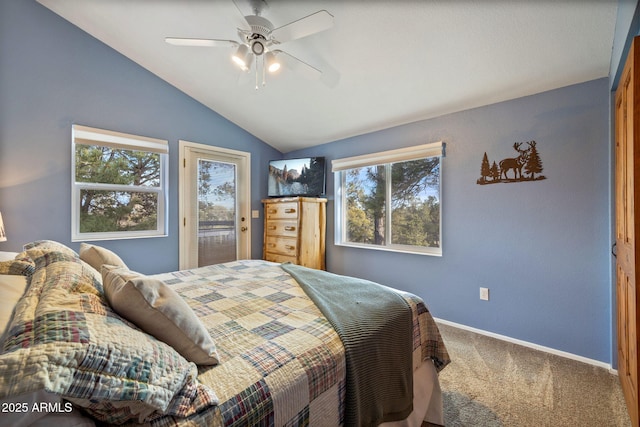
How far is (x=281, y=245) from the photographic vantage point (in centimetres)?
375

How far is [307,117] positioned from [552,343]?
330 cm

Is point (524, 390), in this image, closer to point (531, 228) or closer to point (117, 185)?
point (531, 228)

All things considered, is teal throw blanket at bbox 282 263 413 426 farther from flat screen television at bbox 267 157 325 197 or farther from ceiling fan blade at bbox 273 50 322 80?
flat screen television at bbox 267 157 325 197

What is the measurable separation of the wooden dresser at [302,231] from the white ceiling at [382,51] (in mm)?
1125

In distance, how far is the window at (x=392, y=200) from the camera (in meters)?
2.98

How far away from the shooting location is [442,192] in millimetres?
2857

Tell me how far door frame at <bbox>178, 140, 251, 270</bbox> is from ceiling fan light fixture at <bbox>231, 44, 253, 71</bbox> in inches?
66.6

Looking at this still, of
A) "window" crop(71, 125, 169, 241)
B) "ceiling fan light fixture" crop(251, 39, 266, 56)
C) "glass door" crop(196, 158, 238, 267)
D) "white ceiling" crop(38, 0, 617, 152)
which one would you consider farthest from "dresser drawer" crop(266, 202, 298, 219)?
"ceiling fan light fixture" crop(251, 39, 266, 56)

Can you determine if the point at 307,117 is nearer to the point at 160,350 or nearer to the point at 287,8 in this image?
the point at 287,8

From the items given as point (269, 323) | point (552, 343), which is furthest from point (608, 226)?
point (269, 323)

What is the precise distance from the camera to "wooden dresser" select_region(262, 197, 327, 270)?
3597 millimetres

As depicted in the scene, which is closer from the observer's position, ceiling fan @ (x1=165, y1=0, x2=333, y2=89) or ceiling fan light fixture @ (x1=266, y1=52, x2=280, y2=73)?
ceiling fan @ (x1=165, y1=0, x2=333, y2=89)

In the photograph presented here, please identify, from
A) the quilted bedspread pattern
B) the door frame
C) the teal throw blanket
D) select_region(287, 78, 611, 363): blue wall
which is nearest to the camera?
the quilted bedspread pattern

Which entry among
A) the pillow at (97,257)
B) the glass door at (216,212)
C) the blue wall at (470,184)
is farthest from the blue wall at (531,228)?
the pillow at (97,257)
